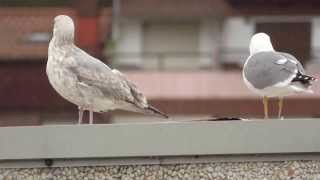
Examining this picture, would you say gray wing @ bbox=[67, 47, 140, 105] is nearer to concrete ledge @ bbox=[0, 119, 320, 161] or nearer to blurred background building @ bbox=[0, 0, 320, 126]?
concrete ledge @ bbox=[0, 119, 320, 161]

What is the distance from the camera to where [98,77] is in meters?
4.24

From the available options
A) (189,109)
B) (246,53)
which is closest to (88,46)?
(189,109)

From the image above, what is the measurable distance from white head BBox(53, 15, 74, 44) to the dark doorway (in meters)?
15.2

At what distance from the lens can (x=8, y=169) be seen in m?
3.52

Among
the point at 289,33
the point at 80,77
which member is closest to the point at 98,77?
the point at 80,77

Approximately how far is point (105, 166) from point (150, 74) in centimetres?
1470

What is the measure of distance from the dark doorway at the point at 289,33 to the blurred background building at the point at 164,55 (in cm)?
2

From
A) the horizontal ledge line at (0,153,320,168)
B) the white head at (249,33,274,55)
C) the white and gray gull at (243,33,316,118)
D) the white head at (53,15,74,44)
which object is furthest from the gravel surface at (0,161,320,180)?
the white head at (249,33,274,55)

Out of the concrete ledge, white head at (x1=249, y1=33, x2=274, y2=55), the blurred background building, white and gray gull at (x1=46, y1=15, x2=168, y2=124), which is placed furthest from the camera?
the blurred background building

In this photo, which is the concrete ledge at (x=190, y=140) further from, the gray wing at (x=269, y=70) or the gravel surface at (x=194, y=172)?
the gray wing at (x=269, y=70)

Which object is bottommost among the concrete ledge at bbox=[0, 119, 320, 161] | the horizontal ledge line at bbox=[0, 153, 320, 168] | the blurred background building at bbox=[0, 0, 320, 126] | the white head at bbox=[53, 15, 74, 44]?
the horizontal ledge line at bbox=[0, 153, 320, 168]

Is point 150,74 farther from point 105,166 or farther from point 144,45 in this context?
point 105,166

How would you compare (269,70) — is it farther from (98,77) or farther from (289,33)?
(289,33)

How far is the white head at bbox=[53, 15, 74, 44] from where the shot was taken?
4270 millimetres
